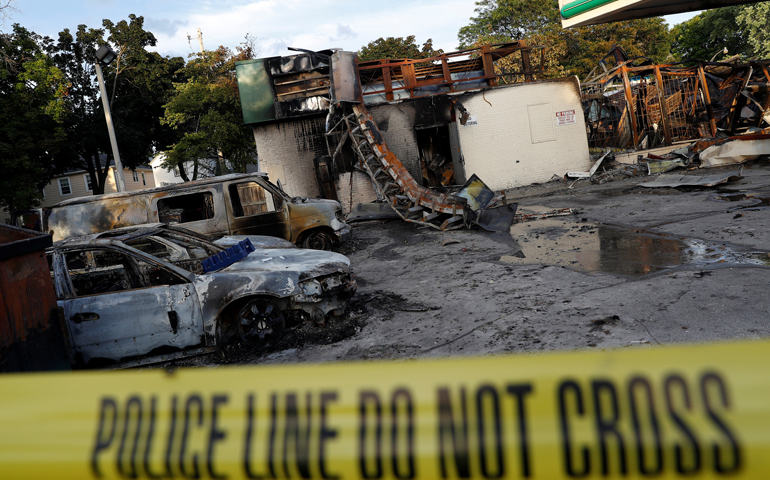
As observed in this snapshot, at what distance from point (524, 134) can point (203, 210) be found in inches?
514

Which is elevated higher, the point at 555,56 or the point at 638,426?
the point at 555,56

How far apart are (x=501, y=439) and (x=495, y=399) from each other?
8 cm

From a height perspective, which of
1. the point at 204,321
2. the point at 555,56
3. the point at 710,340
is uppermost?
the point at 555,56

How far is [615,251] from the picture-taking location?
295 inches

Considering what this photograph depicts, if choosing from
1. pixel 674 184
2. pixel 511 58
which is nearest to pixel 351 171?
pixel 674 184

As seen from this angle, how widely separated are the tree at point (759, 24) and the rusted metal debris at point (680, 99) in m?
24.2

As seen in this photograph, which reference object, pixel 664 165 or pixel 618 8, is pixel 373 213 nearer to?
pixel 618 8

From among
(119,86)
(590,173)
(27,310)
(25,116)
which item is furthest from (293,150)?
(119,86)

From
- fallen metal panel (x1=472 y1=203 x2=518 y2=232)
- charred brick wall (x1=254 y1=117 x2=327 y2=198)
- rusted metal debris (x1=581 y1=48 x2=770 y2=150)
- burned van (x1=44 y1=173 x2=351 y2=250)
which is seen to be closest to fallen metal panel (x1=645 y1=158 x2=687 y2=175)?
rusted metal debris (x1=581 y1=48 x2=770 y2=150)

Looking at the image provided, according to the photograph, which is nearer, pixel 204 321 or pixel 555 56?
pixel 204 321

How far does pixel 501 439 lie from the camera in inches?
39.5

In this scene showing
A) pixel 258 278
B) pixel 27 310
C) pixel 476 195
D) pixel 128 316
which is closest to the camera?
pixel 27 310

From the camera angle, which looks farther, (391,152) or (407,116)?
(407,116)

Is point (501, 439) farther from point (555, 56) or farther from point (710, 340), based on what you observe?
point (555, 56)
